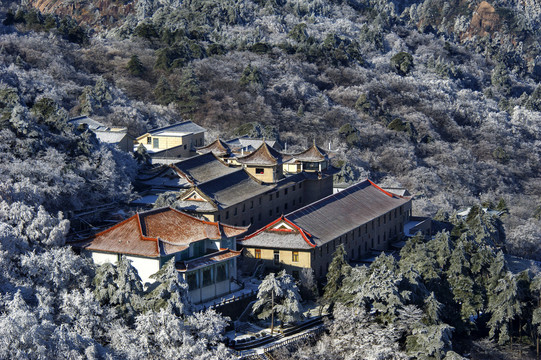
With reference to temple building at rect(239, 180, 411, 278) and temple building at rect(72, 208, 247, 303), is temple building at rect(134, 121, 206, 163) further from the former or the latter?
temple building at rect(72, 208, 247, 303)

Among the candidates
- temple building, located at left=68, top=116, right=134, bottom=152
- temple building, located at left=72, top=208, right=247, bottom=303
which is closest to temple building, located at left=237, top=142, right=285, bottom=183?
temple building, located at left=68, top=116, right=134, bottom=152

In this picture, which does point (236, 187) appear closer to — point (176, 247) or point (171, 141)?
point (176, 247)

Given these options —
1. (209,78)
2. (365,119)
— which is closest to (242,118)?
(209,78)

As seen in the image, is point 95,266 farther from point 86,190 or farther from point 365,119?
point 365,119

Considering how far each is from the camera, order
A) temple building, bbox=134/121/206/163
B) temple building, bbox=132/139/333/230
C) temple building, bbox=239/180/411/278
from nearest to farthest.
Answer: temple building, bbox=239/180/411/278, temple building, bbox=132/139/333/230, temple building, bbox=134/121/206/163

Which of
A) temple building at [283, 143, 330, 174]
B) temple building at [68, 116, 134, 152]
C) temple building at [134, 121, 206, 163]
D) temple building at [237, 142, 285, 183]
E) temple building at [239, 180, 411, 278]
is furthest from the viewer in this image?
temple building at [134, 121, 206, 163]

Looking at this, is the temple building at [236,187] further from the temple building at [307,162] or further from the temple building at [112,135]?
the temple building at [112,135]

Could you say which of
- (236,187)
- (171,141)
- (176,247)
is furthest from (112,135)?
(176,247)
